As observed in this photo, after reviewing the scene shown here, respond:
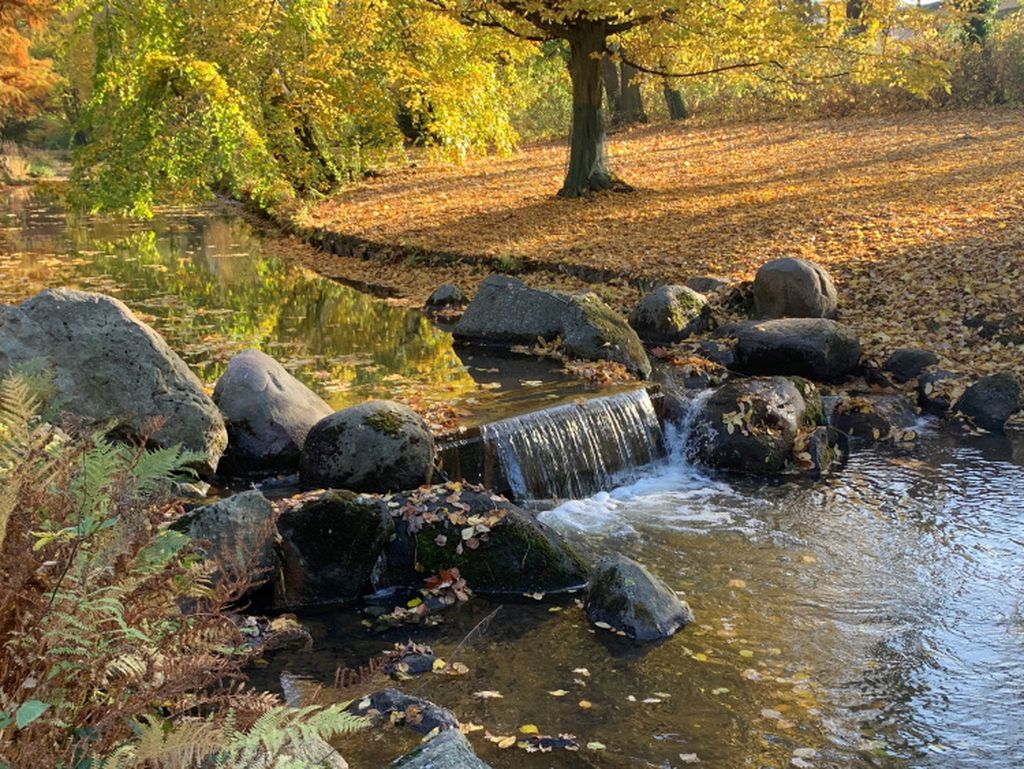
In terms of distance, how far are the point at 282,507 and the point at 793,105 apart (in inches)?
1146

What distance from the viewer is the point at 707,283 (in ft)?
43.4

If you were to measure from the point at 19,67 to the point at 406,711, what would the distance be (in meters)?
39.8

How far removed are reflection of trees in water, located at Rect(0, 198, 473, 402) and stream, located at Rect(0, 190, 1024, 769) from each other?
0.53ft

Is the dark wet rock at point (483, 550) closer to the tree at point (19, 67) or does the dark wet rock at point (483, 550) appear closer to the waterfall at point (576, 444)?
the waterfall at point (576, 444)

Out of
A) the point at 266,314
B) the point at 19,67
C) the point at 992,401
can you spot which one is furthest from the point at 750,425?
the point at 19,67

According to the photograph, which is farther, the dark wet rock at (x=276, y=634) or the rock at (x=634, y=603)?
the rock at (x=634, y=603)

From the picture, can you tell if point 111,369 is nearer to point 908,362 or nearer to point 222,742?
point 222,742

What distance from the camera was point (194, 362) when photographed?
36.9 ft

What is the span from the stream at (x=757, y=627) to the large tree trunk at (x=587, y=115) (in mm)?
9238

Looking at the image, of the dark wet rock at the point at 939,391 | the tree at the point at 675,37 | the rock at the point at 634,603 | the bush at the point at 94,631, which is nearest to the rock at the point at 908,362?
the dark wet rock at the point at 939,391

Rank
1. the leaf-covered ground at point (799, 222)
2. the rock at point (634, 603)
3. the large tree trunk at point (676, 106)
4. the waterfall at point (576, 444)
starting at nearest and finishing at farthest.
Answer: the rock at point (634, 603) → the waterfall at point (576, 444) → the leaf-covered ground at point (799, 222) → the large tree trunk at point (676, 106)

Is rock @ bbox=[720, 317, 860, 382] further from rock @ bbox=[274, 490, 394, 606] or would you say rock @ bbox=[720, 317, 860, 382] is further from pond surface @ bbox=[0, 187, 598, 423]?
rock @ bbox=[274, 490, 394, 606]

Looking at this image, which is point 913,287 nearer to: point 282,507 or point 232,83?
point 282,507

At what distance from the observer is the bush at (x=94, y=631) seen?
2.59 m
